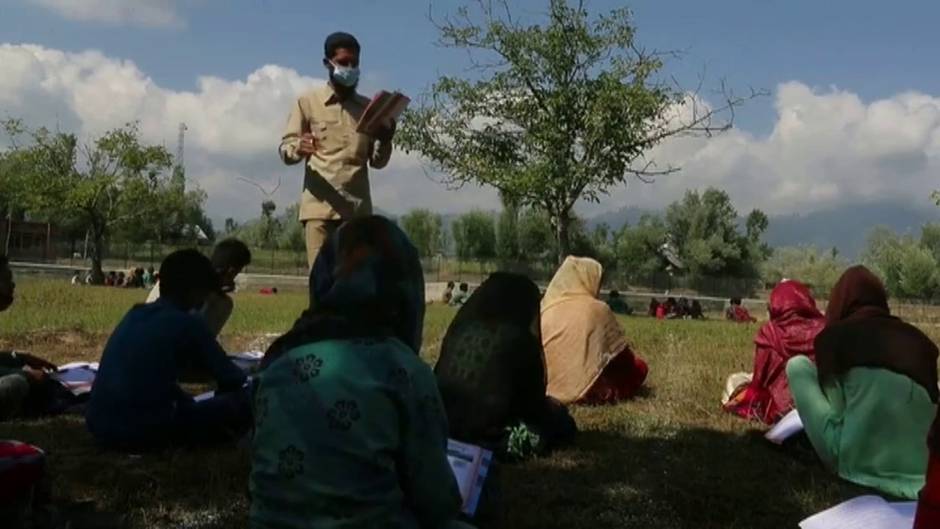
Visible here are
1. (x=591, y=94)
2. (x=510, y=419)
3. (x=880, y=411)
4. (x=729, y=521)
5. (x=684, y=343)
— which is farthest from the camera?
(x=591, y=94)

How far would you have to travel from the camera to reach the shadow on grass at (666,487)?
3.79 metres

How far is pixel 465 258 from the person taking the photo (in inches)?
2096

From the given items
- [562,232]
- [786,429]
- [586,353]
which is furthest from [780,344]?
[562,232]

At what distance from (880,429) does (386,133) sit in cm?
307

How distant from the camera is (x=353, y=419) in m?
2.26

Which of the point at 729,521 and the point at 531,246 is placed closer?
the point at 729,521

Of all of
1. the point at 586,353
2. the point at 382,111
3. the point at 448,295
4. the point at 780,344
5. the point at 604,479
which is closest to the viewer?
the point at 604,479

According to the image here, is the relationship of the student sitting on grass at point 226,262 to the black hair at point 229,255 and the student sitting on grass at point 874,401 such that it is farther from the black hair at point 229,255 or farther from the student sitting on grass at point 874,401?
the student sitting on grass at point 874,401

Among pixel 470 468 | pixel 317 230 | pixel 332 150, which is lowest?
pixel 470 468

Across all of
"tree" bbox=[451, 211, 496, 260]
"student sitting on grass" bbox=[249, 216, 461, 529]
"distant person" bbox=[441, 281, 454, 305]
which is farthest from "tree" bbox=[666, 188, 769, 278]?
"student sitting on grass" bbox=[249, 216, 461, 529]

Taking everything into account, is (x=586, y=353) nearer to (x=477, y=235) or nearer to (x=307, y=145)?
(x=307, y=145)

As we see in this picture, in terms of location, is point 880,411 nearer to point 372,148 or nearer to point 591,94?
point 372,148

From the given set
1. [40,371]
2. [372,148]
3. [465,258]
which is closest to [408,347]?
[372,148]

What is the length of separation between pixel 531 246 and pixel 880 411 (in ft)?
175
